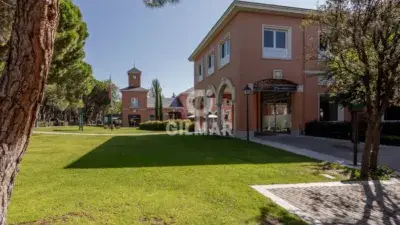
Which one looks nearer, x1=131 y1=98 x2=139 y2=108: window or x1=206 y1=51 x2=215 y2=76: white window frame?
x1=206 y1=51 x2=215 y2=76: white window frame

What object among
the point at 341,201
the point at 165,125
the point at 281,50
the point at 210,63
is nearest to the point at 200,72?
the point at 210,63

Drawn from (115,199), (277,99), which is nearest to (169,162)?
(115,199)

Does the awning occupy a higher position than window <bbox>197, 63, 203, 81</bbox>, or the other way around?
window <bbox>197, 63, 203, 81</bbox>

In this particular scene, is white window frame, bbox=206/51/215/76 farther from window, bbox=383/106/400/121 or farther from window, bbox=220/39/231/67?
window, bbox=383/106/400/121

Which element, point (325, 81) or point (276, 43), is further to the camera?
point (276, 43)

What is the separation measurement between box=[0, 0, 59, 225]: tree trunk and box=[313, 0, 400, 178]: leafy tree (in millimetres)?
6403

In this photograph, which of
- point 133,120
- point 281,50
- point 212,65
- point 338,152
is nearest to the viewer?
point 338,152

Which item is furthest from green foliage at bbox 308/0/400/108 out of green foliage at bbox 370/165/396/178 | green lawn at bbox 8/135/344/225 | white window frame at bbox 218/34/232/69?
white window frame at bbox 218/34/232/69

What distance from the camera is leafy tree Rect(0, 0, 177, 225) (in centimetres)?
210

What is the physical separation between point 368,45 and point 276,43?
1071 centimetres

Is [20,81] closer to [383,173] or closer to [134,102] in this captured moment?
[383,173]

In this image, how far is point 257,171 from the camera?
24.0 feet

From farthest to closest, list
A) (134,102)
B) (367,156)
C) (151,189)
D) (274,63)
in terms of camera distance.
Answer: (134,102), (274,63), (367,156), (151,189)

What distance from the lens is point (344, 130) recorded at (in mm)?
14797
